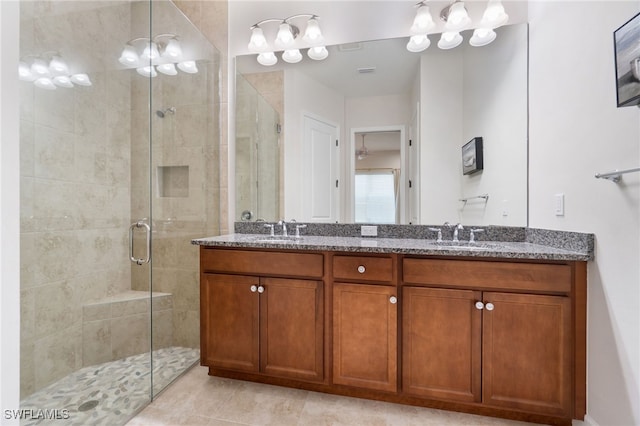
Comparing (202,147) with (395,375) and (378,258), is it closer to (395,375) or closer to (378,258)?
(378,258)

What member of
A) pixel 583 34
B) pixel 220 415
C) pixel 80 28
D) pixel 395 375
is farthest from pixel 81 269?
pixel 583 34

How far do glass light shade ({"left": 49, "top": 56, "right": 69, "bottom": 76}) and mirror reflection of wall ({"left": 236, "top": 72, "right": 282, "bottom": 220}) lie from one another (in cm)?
108

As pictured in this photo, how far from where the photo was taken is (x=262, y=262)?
1731 mm

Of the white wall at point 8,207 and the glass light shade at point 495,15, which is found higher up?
the glass light shade at point 495,15

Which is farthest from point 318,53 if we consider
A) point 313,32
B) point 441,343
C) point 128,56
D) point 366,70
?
point 441,343

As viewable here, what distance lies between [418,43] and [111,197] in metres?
2.44

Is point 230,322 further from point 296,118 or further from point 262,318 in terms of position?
point 296,118

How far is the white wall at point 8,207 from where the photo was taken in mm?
1028

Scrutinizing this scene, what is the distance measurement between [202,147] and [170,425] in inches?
71.1

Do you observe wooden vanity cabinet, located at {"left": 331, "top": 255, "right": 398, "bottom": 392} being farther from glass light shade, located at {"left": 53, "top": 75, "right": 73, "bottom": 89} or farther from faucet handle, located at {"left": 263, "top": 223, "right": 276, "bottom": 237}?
glass light shade, located at {"left": 53, "top": 75, "right": 73, "bottom": 89}

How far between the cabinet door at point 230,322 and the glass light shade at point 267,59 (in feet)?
5.36

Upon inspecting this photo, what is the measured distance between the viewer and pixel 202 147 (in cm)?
230

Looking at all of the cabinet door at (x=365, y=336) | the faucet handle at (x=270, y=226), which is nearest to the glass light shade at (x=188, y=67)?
the faucet handle at (x=270, y=226)

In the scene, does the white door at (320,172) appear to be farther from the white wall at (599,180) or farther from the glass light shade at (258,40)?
the white wall at (599,180)
